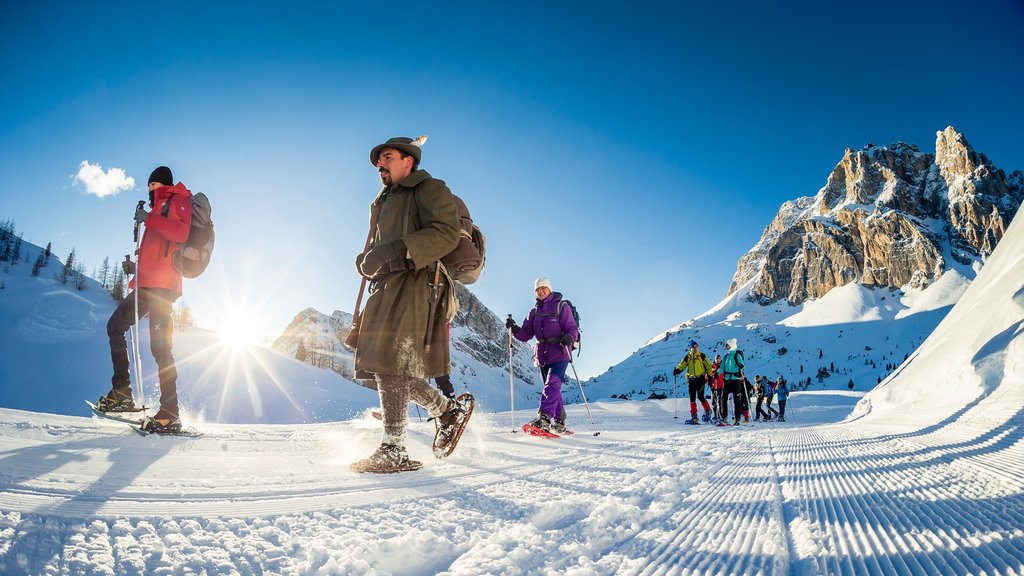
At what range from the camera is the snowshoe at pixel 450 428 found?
3049 millimetres

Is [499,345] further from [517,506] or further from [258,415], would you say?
[517,506]

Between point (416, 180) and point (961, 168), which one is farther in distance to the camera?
point (961, 168)

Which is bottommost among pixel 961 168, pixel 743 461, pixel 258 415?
pixel 258 415

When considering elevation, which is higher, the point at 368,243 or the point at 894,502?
the point at 368,243

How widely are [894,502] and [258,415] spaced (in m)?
15.1

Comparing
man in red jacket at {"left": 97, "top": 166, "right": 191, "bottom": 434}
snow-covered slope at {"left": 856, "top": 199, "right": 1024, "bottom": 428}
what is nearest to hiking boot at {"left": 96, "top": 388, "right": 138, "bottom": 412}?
man in red jacket at {"left": 97, "top": 166, "right": 191, "bottom": 434}

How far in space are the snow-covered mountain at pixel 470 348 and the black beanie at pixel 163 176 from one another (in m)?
64.1

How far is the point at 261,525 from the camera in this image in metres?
1.29

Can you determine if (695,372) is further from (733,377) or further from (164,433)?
(164,433)

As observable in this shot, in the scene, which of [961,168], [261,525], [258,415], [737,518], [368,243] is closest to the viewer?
[261,525]

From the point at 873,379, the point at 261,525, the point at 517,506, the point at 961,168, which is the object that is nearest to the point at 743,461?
the point at 517,506

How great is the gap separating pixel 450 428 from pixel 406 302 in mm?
1003

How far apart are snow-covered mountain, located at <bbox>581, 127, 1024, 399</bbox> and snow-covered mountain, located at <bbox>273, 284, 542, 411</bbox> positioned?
30.1 m

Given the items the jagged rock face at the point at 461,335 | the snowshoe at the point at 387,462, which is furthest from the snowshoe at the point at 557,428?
the jagged rock face at the point at 461,335
